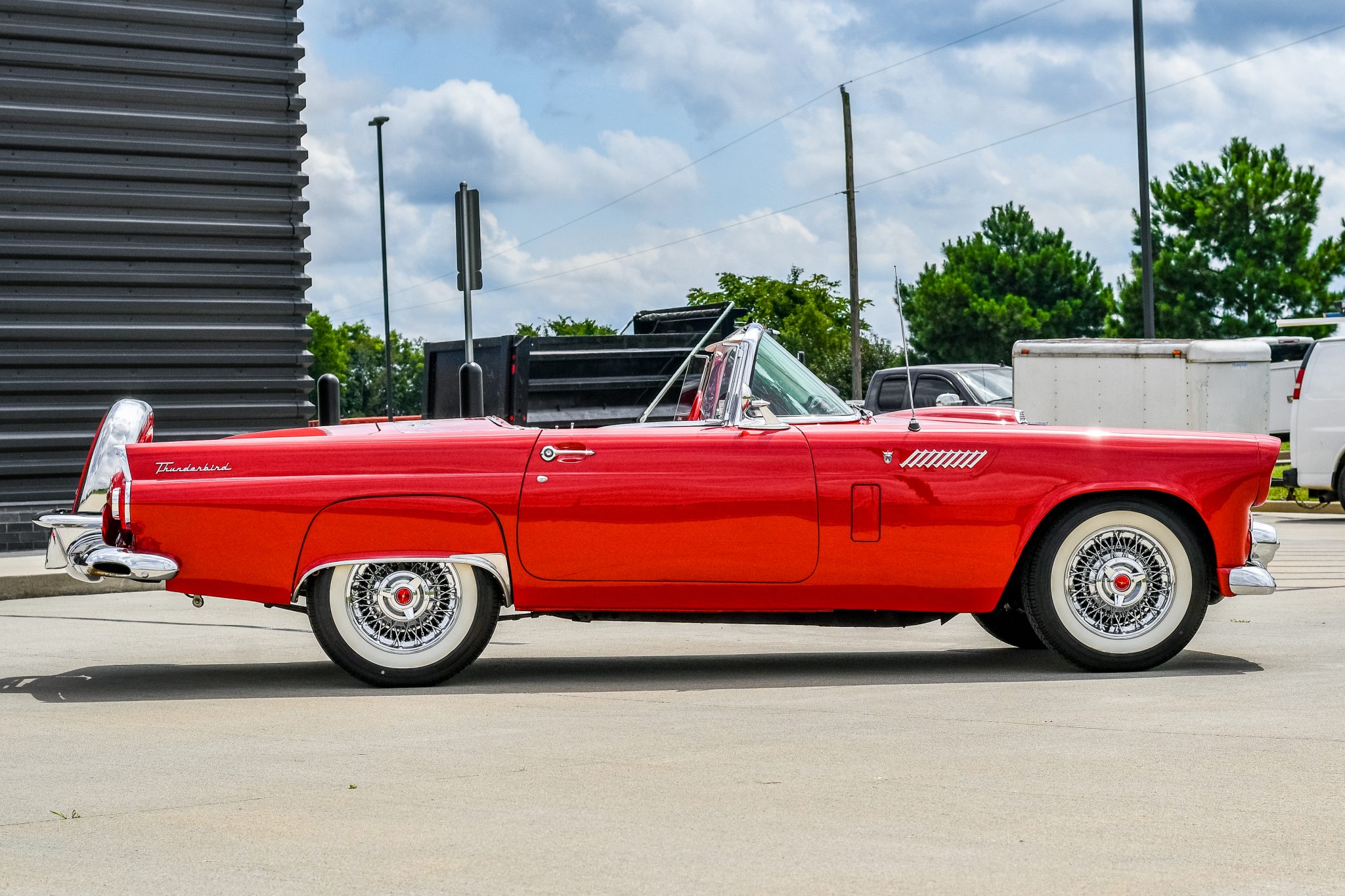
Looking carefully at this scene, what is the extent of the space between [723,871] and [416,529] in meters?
3.20

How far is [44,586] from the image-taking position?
36.7 feet

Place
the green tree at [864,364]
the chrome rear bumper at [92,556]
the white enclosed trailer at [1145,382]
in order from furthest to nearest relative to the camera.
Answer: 1. the green tree at [864,364]
2. the white enclosed trailer at [1145,382]
3. the chrome rear bumper at [92,556]

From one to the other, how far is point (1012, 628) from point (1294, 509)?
45.0 feet

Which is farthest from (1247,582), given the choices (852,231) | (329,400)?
(852,231)

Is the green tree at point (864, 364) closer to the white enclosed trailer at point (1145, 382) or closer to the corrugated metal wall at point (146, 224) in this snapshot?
the white enclosed trailer at point (1145, 382)

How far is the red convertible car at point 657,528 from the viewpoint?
Answer: 6.75 metres

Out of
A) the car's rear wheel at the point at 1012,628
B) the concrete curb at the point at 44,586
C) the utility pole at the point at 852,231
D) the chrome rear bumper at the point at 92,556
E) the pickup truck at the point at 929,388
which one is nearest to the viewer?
the chrome rear bumper at the point at 92,556

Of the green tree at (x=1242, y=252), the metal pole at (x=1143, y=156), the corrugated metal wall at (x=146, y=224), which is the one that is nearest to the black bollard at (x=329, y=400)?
the corrugated metal wall at (x=146, y=224)

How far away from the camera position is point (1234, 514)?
22.9 feet

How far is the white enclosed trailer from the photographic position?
21.3 metres

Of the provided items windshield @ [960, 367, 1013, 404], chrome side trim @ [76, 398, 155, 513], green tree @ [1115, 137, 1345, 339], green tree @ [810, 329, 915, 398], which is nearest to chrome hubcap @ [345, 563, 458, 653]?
chrome side trim @ [76, 398, 155, 513]

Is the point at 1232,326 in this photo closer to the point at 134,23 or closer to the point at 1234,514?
the point at 134,23

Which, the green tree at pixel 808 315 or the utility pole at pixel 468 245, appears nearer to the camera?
the utility pole at pixel 468 245

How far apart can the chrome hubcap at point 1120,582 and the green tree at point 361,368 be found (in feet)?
318
